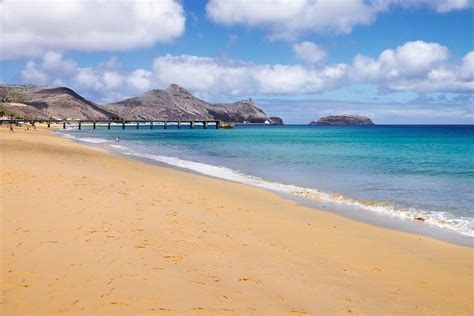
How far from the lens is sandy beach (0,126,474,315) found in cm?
560

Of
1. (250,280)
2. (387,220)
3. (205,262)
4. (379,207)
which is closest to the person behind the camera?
(250,280)

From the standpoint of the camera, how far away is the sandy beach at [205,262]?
560cm

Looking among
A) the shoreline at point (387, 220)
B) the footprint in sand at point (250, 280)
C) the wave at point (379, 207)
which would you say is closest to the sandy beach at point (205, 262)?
the footprint in sand at point (250, 280)

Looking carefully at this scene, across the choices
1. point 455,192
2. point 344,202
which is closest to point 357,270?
point 344,202

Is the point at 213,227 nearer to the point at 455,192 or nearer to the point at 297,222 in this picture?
the point at 297,222

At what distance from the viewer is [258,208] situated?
13188 millimetres

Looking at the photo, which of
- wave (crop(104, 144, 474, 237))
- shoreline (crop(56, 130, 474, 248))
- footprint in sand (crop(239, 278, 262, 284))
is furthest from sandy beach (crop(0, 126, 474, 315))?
wave (crop(104, 144, 474, 237))

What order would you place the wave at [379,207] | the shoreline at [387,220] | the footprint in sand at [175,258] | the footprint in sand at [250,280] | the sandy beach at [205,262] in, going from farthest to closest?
the wave at [379,207]
the shoreline at [387,220]
the footprint in sand at [175,258]
the footprint in sand at [250,280]
the sandy beach at [205,262]

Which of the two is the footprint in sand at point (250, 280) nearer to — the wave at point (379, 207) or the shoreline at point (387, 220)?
the shoreline at point (387, 220)

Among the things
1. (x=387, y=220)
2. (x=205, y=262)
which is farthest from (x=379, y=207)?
(x=205, y=262)

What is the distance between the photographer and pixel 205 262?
7129 millimetres

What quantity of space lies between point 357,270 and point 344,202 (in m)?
8.11

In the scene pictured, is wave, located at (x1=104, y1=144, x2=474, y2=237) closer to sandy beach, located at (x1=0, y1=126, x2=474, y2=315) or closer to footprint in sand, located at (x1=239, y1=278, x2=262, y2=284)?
sandy beach, located at (x1=0, y1=126, x2=474, y2=315)

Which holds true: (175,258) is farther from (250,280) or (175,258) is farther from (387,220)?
(387,220)
